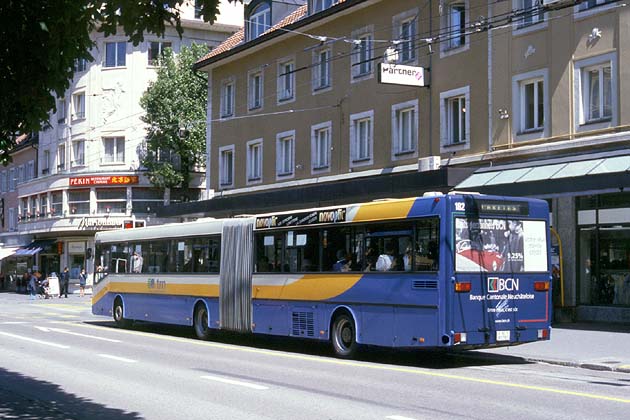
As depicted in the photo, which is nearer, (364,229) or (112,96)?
(364,229)

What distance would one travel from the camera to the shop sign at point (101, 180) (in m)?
56.9

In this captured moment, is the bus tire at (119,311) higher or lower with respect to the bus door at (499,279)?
lower

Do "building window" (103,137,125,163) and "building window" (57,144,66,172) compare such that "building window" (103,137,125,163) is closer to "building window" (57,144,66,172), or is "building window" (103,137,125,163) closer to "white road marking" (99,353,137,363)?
"building window" (57,144,66,172)

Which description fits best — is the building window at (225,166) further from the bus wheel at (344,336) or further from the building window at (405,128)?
the bus wheel at (344,336)

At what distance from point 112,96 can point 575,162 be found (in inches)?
1638

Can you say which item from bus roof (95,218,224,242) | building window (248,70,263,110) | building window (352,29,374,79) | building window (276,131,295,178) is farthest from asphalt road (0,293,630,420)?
building window (248,70,263,110)

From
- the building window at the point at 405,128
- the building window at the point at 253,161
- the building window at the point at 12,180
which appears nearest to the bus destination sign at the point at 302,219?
the building window at the point at 405,128

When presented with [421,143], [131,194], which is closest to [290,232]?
[421,143]

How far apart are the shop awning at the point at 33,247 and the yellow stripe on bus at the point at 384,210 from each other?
48283 millimetres

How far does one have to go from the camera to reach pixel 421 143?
93.8 ft

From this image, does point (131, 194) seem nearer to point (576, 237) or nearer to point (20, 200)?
point (20, 200)

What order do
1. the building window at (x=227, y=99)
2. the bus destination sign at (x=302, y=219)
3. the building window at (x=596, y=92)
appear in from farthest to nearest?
the building window at (x=227, y=99) < the building window at (x=596, y=92) < the bus destination sign at (x=302, y=219)

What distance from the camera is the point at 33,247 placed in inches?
2466

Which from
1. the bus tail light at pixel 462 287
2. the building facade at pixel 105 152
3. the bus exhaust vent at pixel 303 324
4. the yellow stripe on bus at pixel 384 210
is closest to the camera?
the bus tail light at pixel 462 287
